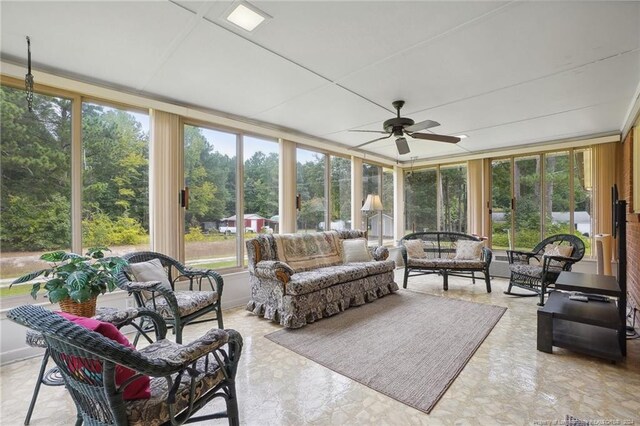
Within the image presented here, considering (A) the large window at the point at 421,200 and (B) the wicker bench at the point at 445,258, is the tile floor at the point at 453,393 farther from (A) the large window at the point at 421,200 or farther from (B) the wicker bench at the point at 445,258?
(A) the large window at the point at 421,200

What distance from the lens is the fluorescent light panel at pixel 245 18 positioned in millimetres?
1921

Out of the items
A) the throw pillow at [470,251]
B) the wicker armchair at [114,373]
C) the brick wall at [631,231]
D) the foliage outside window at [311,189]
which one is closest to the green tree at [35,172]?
the wicker armchair at [114,373]

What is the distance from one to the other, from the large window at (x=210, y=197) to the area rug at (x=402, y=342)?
1.54m

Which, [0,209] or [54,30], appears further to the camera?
[0,209]

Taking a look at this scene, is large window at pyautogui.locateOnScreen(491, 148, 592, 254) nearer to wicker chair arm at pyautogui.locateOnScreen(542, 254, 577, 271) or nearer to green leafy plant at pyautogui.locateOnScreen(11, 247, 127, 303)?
wicker chair arm at pyautogui.locateOnScreen(542, 254, 577, 271)

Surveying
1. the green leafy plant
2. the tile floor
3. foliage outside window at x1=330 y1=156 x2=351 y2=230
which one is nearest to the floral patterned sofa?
the tile floor

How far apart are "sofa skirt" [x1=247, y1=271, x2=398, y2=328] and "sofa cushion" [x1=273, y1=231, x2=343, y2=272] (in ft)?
1.63

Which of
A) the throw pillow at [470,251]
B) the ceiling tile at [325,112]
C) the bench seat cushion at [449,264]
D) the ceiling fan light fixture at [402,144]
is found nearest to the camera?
the ceiling tile at [325,112]

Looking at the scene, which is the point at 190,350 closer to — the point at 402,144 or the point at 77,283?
the point at 77,283

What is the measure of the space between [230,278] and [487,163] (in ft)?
17.7

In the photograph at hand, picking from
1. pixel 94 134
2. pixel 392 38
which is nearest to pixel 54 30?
pixel 94 134

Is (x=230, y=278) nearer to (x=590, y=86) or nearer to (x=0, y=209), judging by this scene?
(x=0, y=209)

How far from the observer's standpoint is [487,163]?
6.09 m

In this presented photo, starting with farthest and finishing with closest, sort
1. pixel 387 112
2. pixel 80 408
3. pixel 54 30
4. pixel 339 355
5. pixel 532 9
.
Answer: pixel 387 112
pixel 339 355
pixel 54 30
pixel 532 9
pixel 80 408
